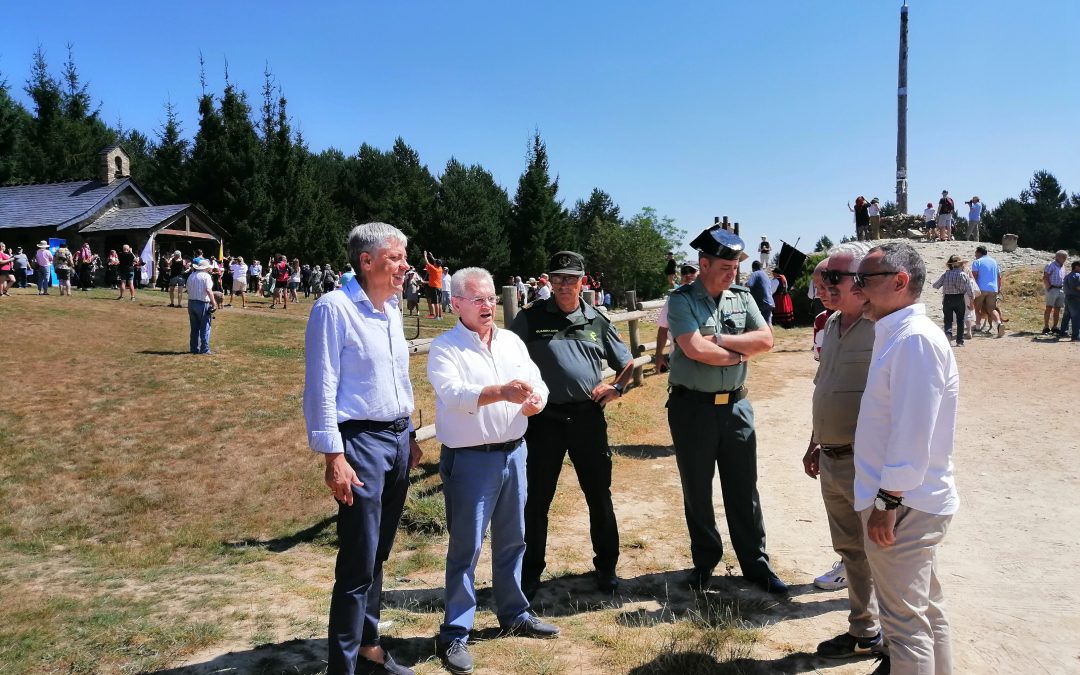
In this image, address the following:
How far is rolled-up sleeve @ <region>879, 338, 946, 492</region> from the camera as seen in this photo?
2.57 metres

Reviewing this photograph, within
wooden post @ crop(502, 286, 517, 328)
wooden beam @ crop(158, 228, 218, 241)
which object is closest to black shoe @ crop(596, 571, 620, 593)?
wooden post @ crop(502, 286, 517, 328)

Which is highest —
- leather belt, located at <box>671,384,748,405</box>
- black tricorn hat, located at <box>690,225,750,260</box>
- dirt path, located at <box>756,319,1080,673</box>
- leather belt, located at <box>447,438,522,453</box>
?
black tricorn hat, located at <box>690,225,750,260</box>

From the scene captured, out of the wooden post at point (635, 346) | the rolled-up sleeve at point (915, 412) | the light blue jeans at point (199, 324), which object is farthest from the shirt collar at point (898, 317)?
the light blue jeans at point (199, 324)

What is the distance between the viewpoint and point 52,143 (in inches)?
1902

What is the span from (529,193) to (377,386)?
48.0m

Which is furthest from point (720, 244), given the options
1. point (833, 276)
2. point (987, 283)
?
point (987, 283)

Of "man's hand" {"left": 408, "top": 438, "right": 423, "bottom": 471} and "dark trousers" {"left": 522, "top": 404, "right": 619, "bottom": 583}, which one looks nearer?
"man's hand" {"left": 408, "top": 438, "right": 423, "bottom": 471}

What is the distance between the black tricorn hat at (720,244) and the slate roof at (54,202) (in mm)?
35271

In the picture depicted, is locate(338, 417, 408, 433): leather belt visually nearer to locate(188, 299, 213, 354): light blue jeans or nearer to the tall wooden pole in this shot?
locate(188, 299, 213, 354): light blue jeans

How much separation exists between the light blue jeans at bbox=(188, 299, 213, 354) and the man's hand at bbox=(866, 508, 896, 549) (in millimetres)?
12866

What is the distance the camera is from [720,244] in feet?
13.6

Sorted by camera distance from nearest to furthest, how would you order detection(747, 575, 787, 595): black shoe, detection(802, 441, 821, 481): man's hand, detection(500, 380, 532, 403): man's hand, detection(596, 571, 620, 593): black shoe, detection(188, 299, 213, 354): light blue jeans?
detection(500, 380, 532, 403): man's hand < detection(802, 441, 821, 481): man's hand < detection(747, 575, 787, 595): black shoe < detection(596, 571, 620, 593): black shoe < detection(188, 299, 213, 354): light blue jeans

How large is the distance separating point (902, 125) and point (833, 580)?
123ft

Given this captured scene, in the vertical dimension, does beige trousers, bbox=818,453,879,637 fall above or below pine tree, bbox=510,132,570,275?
below
